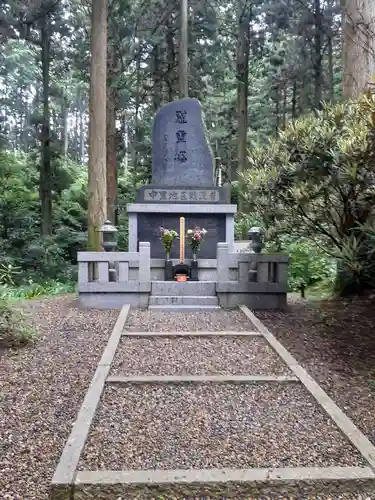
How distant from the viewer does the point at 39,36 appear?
52.9ft

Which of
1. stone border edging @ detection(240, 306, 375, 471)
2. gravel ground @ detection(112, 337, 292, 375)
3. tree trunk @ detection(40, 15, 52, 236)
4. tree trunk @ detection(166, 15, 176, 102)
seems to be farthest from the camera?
tree trunk @ detection(166, 15, 176, 102)

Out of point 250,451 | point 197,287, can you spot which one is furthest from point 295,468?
point 197,287

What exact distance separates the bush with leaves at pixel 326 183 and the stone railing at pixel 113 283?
2.15 meters

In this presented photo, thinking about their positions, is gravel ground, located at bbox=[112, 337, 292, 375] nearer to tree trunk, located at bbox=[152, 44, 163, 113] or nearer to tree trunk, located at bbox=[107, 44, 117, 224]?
tree trunk, located at bbox=[107, 44, 117, 224]

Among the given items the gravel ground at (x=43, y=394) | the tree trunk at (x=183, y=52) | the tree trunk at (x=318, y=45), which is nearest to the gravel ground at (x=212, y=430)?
the gravel ground at (x=43, y=394)

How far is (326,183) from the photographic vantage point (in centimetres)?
543

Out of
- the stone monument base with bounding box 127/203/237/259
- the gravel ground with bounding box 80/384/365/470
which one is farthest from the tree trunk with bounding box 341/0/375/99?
the gravel ground with bounding box 80/384/365/470

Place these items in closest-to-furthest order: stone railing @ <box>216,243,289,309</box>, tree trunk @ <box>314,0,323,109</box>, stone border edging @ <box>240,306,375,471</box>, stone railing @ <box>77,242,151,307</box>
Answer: stone border edging @ <box>240,306,375,471</box> → stone railing @ <box>216,243,289,309</box> → stone railing @ <box>77,242,151,307</box> → tree trunk @ <box>314,0,323,109</box>

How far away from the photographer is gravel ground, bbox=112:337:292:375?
434 cm

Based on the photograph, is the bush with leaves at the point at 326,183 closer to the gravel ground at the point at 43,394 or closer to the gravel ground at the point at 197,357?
the gravel ground at the point at 197,357

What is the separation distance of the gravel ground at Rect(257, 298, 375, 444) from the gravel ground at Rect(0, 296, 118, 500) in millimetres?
2157

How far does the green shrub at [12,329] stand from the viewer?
5111 millimetres

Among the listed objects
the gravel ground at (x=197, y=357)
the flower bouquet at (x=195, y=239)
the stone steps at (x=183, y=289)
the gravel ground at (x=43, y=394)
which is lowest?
the gravel ground at (x=43, y=394)

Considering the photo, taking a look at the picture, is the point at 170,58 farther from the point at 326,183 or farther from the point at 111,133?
the point at 326,183
